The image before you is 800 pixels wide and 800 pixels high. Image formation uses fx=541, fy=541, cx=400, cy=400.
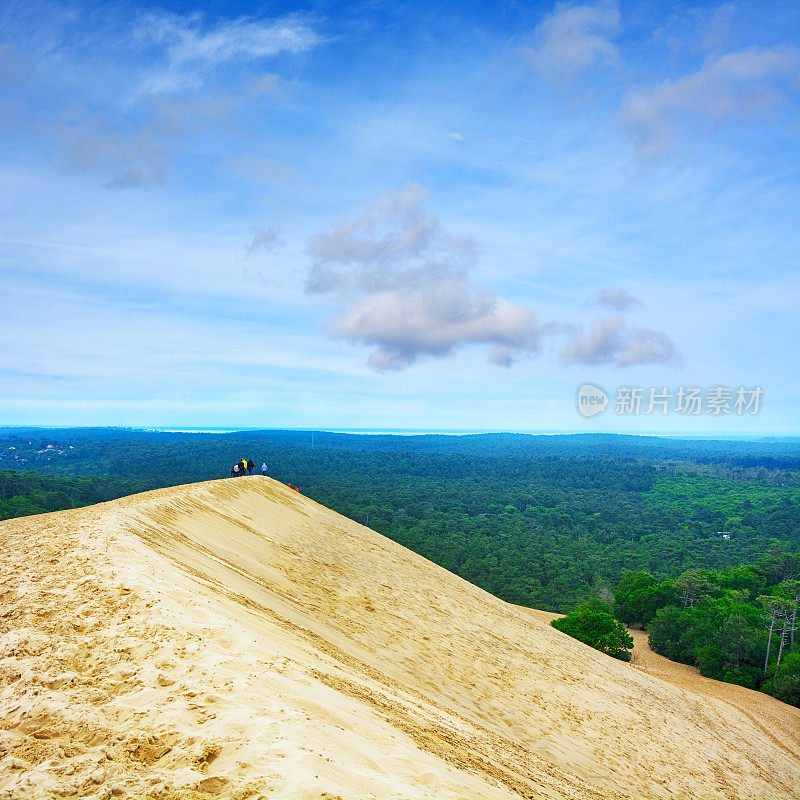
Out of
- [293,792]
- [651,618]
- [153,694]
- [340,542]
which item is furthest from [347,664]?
[651,618]

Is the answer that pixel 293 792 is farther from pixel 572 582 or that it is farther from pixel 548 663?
pixel 572 582

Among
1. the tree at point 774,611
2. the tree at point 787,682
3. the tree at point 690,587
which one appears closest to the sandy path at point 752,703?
the tree at point 787,682

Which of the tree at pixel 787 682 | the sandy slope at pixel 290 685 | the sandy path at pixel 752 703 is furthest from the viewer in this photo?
the tree at pixel 787 682

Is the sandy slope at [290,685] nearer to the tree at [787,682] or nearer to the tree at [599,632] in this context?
the tree at [787,682]

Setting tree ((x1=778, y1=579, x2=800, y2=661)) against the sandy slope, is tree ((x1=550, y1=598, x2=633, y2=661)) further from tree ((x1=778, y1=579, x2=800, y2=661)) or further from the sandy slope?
the sandy slope

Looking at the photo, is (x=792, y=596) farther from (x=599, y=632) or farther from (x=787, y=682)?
(x=599, y=632)

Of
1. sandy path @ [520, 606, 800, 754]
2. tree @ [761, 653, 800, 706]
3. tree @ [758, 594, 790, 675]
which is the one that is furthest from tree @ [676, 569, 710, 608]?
tree @ [761, 653, 800, 706]

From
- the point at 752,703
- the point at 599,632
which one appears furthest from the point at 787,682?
the point at 599,632
